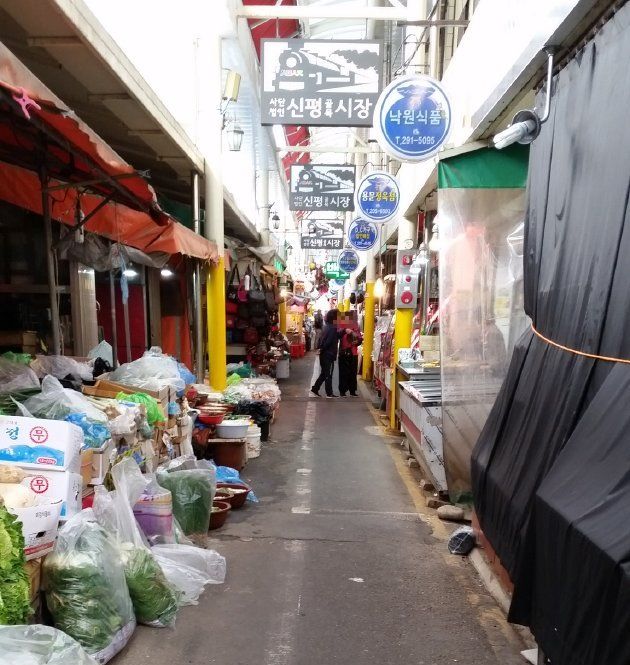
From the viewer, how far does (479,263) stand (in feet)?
16.0

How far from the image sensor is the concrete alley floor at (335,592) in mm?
3295

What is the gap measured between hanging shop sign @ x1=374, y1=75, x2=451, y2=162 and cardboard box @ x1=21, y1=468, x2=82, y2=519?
4.69 metres

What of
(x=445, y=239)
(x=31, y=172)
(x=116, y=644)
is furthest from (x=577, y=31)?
(x=31, y=172)

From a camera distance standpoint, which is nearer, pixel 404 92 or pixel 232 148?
pixel 404 92

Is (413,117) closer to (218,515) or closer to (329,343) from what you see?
(218,515)

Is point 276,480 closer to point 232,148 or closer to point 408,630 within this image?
point 408,630

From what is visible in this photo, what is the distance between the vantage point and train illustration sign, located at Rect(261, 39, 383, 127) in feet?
24.0

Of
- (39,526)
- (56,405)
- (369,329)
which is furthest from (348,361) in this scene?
(39,526)

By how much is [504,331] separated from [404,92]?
9.74 ft

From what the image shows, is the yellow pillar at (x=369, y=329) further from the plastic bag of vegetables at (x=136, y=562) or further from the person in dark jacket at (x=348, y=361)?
the plastic bag of vegetables at (x=136, y=562)

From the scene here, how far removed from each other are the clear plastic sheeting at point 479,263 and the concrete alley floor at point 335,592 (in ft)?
4.72

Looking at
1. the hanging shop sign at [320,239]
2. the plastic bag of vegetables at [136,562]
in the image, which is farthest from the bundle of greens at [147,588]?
the hanging shop sign at [320,239]

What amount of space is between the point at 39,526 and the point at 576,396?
2914 millimetres

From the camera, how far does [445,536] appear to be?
5141 millimetres
